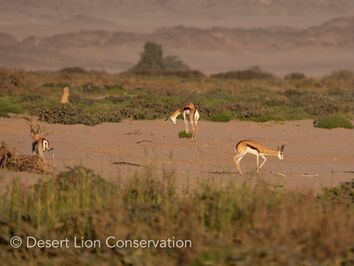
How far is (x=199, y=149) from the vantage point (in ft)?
69.3

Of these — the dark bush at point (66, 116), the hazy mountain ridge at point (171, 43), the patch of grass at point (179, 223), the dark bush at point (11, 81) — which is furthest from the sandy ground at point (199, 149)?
the hazy mountain ridge at point (171, 43)

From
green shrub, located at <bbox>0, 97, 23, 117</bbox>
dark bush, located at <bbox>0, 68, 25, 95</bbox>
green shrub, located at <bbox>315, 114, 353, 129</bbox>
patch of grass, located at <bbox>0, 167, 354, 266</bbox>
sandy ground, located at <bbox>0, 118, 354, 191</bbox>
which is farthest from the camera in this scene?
dark bush, located at <bbox>0, 68, 25, 95</bbox>

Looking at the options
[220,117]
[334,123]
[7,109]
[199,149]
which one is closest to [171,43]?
[220,117]

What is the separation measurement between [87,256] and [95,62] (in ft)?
346

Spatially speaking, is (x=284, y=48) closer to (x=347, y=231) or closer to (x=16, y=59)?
(x=16, y=59)

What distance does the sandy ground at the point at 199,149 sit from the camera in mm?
16188

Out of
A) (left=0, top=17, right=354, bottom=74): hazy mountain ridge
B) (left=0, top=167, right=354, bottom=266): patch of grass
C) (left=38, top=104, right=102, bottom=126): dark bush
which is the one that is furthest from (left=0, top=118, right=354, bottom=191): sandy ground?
(left=0, top=17, right=354, bottom=74): hazy mountain ridge

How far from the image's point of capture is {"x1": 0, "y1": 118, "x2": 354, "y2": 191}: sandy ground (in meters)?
16.2

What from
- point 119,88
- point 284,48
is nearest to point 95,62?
point 284,48

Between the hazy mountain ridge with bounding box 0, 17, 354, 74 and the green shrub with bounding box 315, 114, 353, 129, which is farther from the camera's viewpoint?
the hazy mountain ridge with bounding box 0, 17, 354, 74

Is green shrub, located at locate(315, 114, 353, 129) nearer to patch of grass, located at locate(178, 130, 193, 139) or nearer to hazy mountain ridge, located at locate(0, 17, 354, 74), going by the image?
patch of grass, located at locate(178, 130, 193, 139)

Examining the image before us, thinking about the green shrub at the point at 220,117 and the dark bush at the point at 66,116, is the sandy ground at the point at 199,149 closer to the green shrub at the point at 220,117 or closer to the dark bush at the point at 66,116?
the green shrub at the point at 220,117

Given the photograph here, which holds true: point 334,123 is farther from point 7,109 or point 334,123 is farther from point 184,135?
point 7,109

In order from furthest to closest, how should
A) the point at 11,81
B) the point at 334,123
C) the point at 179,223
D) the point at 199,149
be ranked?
the point at 11,81
the point at 334,123
the point at 199,149
the point at 179,223
